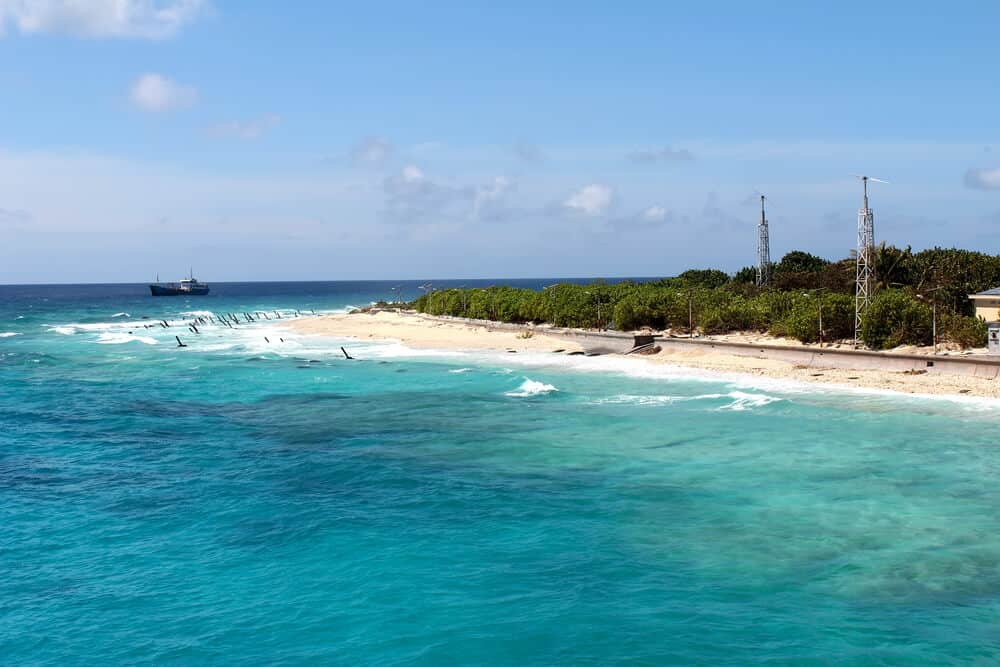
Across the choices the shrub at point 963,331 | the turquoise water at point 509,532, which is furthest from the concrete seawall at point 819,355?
the turquoise water at point 509,532

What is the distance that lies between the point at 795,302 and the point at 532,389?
2100 centimetres

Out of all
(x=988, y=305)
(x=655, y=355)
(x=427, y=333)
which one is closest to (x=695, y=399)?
(x=655, y=355)

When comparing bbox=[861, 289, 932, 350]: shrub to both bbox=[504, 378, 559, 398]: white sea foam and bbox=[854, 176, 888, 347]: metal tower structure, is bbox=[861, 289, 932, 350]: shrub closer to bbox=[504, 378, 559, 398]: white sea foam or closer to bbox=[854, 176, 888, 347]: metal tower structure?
bbox=[854, 176, 888, 347]: metal tower structure

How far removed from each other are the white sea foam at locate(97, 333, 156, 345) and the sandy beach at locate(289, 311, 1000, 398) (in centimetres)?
1500

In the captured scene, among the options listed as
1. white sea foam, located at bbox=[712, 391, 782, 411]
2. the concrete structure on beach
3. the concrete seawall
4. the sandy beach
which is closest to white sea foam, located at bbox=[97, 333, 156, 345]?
the sandy beach

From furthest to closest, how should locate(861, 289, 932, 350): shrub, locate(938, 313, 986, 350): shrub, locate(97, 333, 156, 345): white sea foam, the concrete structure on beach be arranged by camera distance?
locate(97, 333, 156, 345): white sea foam, the concrete structure on beach, locate(861, 289, 932, 350): shrub, locate(938, 313, 986, 350): shrub

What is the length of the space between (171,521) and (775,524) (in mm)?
14492

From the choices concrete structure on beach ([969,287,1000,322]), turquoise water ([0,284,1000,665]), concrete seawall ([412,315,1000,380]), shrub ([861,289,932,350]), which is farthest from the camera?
concrete structure on beach ([969,287,1000,322])

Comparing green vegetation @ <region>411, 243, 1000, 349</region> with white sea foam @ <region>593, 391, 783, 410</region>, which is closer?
white sea foam @ <region>593, 391, 783, 410</region>

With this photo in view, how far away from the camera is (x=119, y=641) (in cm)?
1394

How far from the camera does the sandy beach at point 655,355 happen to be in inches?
1452

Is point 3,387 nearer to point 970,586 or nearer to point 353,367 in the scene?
point 353,367

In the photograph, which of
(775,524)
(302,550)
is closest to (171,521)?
(302,550)

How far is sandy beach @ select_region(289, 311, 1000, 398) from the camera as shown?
36.9 metres
